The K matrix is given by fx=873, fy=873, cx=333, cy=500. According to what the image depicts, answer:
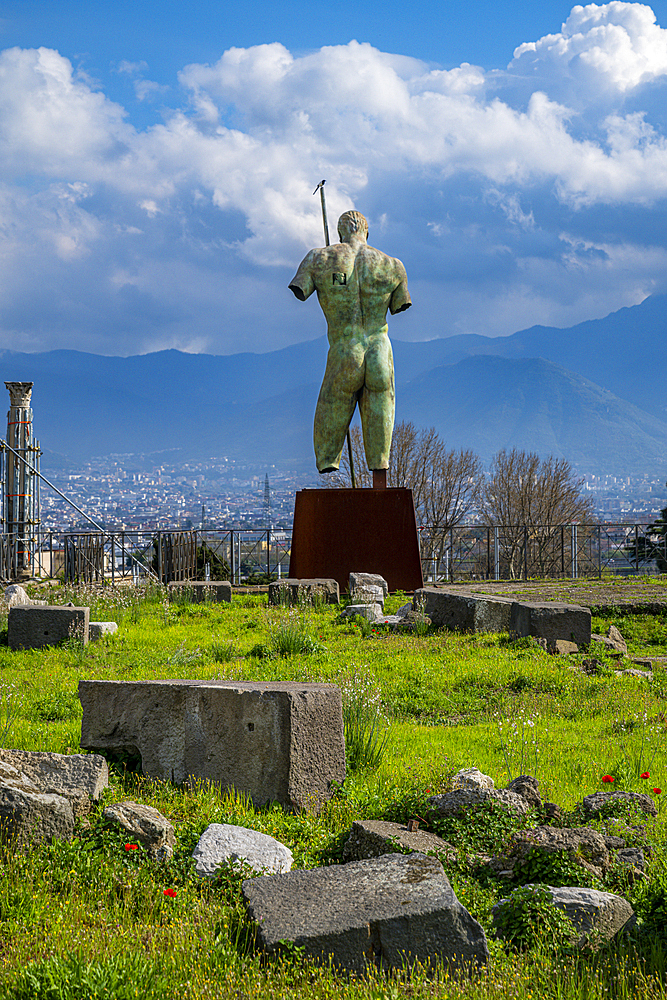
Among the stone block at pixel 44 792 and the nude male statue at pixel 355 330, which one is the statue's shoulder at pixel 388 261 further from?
the stone block at pixel 44 792

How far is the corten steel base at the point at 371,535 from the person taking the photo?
14.1 meters

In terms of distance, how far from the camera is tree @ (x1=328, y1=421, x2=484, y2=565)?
140 ft

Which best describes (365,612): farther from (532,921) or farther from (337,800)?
(532,921)

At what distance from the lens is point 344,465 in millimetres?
40156

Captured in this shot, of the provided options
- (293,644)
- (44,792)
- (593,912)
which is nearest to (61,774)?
(44,792)

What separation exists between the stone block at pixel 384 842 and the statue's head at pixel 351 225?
12684mm

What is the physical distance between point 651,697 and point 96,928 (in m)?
5.36

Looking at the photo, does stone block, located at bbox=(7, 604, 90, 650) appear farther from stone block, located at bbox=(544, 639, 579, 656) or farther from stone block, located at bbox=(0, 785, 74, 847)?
stone block, located at bbox=(0, 785, 74, 847)

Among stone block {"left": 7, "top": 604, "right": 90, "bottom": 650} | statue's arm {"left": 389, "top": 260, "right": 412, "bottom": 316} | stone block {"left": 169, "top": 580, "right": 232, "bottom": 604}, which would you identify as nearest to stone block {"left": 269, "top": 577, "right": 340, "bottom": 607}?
stone block {"left": 169, "top": 580, "right": 232, "bottom": 604}

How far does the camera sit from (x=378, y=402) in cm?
1482

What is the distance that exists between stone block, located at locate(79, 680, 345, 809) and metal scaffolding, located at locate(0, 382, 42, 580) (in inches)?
613

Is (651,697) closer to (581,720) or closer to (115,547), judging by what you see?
(581,720)

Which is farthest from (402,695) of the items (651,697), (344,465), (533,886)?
(344,465)

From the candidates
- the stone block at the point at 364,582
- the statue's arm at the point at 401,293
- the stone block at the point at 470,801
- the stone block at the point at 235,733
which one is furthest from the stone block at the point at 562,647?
the statue's arm at the point at 401,293
